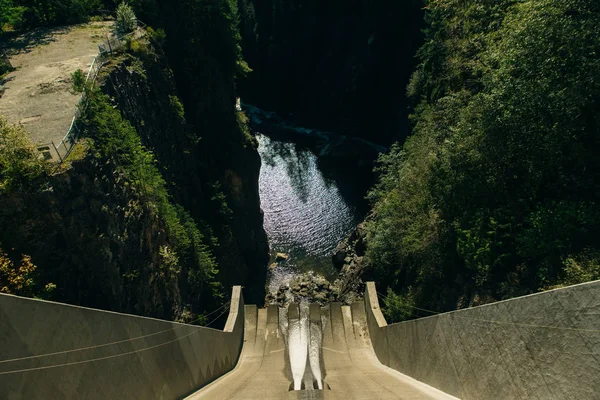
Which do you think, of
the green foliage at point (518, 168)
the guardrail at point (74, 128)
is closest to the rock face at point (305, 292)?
the green foliage at point (518, 168)

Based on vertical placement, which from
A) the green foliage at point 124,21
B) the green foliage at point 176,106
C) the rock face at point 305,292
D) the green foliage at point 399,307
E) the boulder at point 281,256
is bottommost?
the green foliage at point 399,307

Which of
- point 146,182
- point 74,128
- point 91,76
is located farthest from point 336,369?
point 91,76

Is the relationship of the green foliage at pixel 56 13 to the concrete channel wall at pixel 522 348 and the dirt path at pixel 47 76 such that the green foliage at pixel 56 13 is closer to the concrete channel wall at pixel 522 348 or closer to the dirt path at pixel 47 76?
the dirt path at pixel 47 76

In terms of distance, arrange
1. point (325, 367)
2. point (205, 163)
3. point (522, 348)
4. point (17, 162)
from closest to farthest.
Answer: point (522, 348)
point (17, 162)
point (325, 367)
point (205, 163)

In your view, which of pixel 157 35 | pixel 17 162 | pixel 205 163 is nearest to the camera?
pixel 17 162

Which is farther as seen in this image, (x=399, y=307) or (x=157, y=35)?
(x=157, y=35)

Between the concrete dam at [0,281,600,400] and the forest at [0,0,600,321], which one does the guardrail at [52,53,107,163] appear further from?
the concrete dam at [0,281,600,400]

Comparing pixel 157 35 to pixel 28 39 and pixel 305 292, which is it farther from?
pixel 305 292
